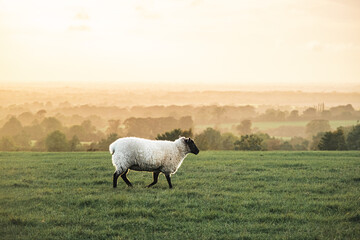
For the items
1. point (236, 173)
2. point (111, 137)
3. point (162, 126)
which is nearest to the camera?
point (236, 173)

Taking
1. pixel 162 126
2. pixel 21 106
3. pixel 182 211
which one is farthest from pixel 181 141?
pixel 21 106

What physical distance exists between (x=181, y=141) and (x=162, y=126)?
75.1 m

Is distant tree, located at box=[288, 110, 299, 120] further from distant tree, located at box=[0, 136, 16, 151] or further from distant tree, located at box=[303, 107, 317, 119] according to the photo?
distant tree, located at box=[0, 136, 16, 151]

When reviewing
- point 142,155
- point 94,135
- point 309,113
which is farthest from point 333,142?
point 309,113

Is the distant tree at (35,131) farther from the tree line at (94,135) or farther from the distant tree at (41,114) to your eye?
the distant tree at (41,114)

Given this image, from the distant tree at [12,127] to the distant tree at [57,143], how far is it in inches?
1131

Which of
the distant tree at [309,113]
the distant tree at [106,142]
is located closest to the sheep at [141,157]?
the distant tree at [106,142]

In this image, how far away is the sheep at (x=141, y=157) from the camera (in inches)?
531

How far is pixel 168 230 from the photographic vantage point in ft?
30.1

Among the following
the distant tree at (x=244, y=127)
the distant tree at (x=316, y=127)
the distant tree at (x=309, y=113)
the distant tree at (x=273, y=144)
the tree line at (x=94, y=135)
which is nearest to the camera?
the tree line at (x=94, y=135)

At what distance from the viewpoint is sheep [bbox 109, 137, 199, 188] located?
13483 mm


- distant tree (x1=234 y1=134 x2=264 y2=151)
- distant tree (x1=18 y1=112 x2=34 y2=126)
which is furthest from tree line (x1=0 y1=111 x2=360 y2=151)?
distant tree (x1=234 y1=134 x2=264 y2=151)

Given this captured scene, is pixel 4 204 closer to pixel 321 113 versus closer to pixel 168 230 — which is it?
pixel 168 230

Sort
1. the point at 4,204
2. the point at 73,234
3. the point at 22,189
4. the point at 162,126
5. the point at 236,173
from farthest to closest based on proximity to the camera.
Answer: the point at 162,126 → the point at 236,173 → the point at 22,189 → the point at 4,204 → the point at 73,234
